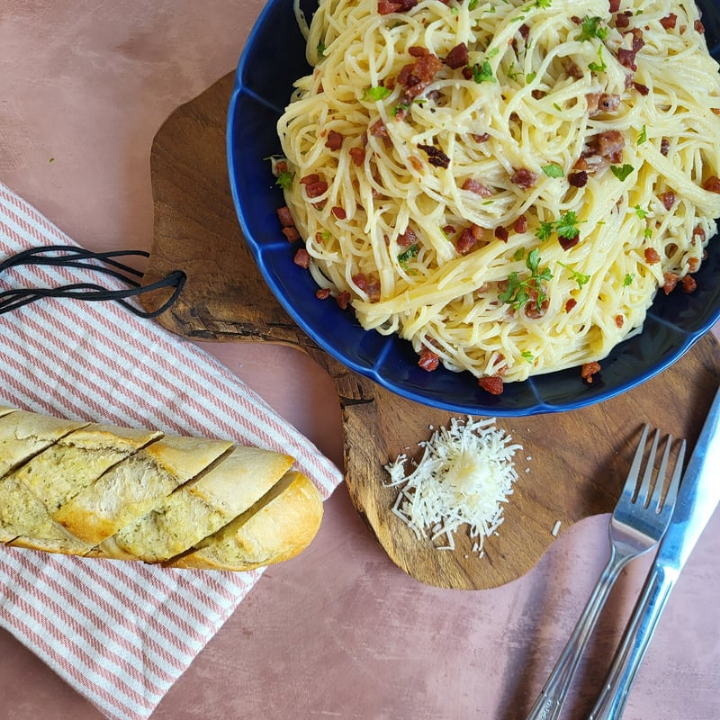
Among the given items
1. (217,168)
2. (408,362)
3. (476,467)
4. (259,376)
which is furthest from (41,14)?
(476,467)

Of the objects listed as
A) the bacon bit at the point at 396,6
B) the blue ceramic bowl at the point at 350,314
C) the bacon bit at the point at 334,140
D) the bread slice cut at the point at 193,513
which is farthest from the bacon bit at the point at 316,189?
the bread slice cut at the point at 193,513

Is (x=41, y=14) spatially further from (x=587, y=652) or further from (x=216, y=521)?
(x=587, y=652)

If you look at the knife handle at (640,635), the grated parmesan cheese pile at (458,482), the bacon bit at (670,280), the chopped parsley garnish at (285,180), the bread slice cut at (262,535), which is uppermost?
Answer: the chopped parsley garnish at (285,180)

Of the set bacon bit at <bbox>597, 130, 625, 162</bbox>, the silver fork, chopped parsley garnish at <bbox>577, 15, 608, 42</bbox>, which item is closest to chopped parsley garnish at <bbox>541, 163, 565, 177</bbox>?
bacon bit at <bbox>597, 130, 625, 162</bbox>

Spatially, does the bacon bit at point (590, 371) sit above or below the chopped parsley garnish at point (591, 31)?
below

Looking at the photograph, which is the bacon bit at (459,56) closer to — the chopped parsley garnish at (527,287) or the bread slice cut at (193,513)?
the chopped parsley garnish at (527,287)

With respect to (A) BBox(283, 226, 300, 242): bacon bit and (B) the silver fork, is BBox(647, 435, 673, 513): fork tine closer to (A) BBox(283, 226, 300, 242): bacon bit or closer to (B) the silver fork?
(B) the silver fork
